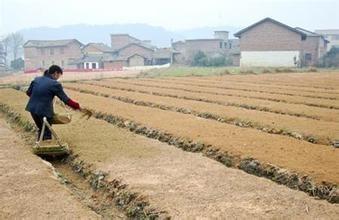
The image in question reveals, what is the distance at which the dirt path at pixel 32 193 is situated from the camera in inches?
262

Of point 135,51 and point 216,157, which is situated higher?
point 135,51

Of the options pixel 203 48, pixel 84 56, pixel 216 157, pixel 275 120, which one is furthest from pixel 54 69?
pixel 203 48

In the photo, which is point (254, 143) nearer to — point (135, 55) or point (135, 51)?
point (135, 55)

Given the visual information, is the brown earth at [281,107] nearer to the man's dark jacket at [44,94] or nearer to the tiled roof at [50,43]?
the man's dark jacket at [44,94]

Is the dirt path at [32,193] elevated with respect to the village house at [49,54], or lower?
lower

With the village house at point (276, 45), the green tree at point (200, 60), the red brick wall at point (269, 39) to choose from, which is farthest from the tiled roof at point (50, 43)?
the red brick wall at point (269, 39)

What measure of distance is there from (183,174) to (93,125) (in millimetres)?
6212

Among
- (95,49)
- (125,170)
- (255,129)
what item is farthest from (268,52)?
(125,170)

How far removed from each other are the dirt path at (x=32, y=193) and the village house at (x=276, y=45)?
53563mm

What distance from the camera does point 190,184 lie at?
310 inches

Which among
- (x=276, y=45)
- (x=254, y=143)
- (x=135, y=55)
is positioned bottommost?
(x=254, y=143)

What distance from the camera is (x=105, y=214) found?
24.0 feet

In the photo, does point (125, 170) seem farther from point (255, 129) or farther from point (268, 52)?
point (268, 52)

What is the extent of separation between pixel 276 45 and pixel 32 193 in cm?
5694
